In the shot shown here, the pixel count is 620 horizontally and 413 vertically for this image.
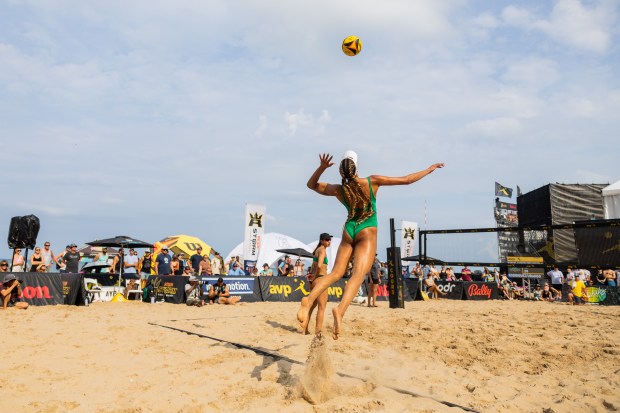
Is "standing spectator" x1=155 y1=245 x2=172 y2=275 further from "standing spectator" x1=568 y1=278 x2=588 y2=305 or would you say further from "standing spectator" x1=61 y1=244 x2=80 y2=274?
"standing spectator" x1=568 y1=278 x2=588 y2=305

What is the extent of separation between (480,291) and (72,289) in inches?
598

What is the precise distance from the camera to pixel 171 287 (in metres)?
14.0

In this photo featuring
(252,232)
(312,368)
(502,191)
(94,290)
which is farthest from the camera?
(502,191)

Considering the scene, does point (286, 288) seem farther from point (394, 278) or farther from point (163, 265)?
point (394, 278)

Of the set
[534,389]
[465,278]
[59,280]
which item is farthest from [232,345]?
[465,278]

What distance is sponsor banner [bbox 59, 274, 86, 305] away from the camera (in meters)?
12.2

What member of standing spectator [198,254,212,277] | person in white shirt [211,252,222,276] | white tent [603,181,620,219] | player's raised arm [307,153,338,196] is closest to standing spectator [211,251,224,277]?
person in white shirt [211,252,222,276]

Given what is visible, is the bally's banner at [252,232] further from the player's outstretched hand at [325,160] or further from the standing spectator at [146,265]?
the player's outstretched hand at [325,160]

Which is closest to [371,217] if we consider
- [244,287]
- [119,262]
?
[244,287]

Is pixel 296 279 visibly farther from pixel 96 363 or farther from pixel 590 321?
pixel 96 363

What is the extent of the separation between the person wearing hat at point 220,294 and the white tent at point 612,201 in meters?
23.0

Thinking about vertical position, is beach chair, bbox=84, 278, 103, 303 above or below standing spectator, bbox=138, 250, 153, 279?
below

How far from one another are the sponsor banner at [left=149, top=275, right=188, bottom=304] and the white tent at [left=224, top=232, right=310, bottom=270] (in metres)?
12.7

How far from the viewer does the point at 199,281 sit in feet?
43.9
